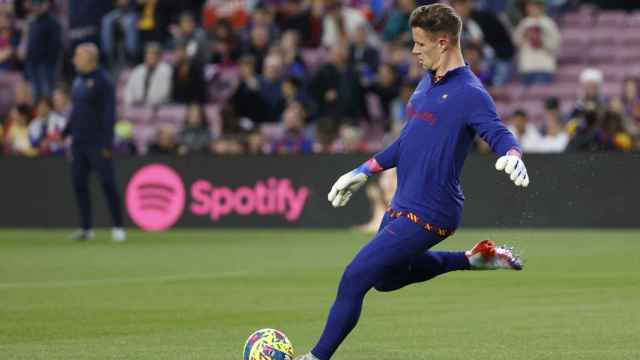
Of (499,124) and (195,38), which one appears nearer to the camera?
(499,124)

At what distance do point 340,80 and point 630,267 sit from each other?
10.8 metres

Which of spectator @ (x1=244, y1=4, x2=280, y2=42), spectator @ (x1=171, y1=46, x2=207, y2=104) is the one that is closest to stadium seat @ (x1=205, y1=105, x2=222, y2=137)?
spectator @ (x1=171, y1=46, x2=207, y2=104)

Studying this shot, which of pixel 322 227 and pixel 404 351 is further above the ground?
pixel 404 351

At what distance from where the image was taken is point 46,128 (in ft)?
89.5

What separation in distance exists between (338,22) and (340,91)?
80.2 inches

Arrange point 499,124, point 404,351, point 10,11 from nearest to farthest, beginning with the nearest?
point 499,124 < point 404,351 < point 10,11

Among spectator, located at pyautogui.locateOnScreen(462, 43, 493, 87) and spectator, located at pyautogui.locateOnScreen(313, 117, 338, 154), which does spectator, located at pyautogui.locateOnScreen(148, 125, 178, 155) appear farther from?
spectator, located at pyautogui.locateOnScreen(462, 43, 493, 87)

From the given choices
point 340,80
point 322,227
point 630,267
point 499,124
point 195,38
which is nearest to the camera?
point 499,124

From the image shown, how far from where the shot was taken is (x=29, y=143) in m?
27.5

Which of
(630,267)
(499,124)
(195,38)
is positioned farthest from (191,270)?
(195,38)

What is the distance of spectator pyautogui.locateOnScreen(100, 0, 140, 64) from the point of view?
1200 inches

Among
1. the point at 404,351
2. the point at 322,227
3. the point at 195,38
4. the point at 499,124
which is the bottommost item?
the point at 322,227

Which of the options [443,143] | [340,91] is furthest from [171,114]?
[443,143]

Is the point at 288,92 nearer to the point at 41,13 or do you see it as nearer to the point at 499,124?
the point at 41,13
